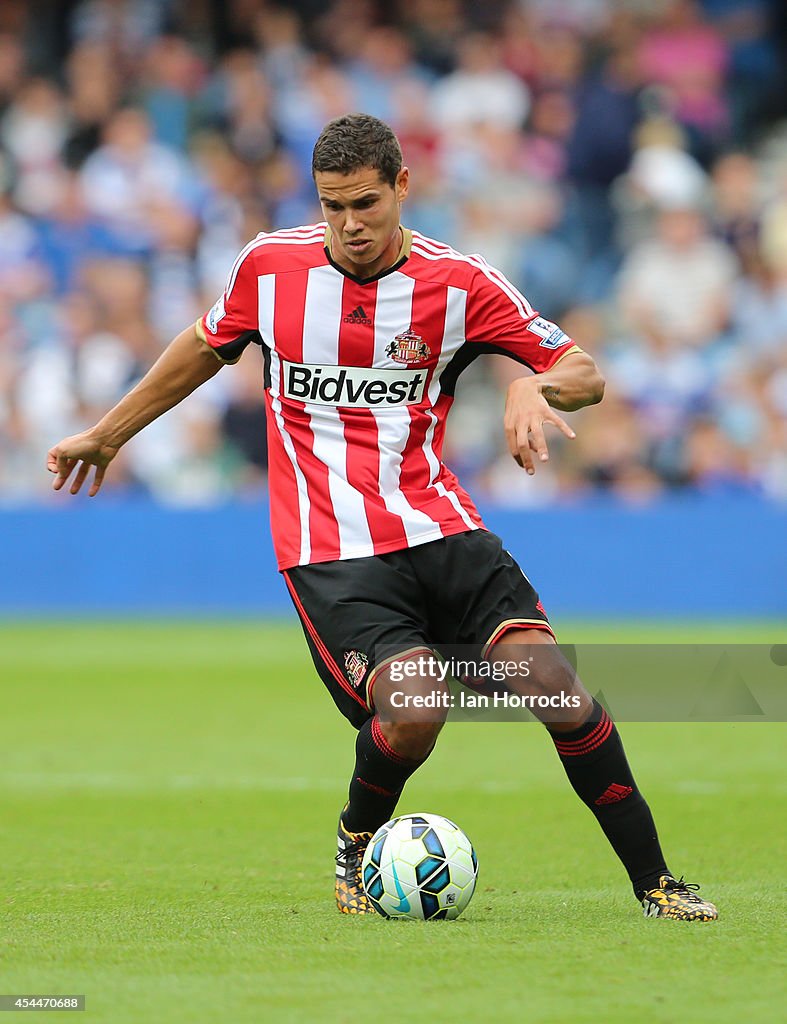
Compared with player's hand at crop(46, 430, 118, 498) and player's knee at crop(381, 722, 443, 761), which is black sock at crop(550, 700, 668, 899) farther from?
player's hand at crop(46, 430, 118, 498)

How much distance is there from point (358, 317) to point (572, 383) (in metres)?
0.68

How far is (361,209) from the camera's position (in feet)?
16.4

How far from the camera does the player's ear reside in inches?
200

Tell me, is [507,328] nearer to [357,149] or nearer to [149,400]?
[357,149]

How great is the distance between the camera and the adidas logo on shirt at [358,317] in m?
5.16

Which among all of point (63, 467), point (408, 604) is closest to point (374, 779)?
point (408, 604)

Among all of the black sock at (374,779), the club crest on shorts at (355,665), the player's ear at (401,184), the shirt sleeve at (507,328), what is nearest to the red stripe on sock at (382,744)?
the black sock at (374,779)

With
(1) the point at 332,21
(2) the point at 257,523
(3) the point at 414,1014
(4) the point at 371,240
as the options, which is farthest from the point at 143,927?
(1) the point at 332,21

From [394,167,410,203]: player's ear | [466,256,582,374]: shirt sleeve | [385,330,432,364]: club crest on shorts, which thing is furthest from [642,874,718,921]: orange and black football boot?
[394,167,410,203]: player's ear

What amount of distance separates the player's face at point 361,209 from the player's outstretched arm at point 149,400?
0.59m

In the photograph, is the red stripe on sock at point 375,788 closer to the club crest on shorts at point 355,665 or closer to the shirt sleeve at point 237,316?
the club crest on shorts at point 355,665

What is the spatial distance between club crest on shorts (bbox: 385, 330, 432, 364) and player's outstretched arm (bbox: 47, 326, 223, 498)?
0.57m

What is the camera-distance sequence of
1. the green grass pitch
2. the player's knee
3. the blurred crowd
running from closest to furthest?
1. the green grass pitch
2. the player's knee
3. the blurred crowd

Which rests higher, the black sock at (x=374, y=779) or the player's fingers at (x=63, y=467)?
the player's fingers at (x=63, y=467)
